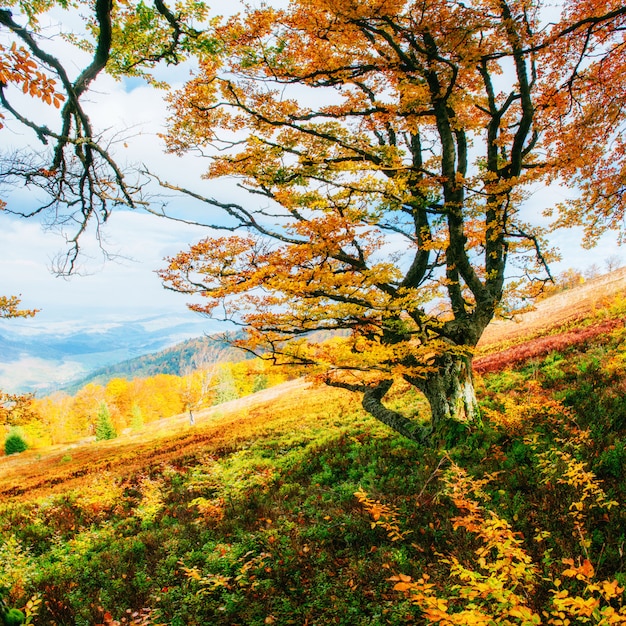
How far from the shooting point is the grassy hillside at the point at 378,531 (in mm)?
4145

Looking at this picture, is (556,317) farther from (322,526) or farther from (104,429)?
(104,429)

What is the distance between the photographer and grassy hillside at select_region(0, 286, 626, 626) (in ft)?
13.6

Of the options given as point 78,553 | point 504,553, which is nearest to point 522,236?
point 504,553

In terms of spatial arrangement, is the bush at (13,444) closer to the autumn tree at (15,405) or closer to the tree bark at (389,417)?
the autumn tree at (15,405)

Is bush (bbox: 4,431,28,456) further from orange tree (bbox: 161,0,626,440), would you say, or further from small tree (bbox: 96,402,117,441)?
orange tree (bbox: 161,0,626,440)

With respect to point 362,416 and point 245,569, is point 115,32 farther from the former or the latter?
point 362,416

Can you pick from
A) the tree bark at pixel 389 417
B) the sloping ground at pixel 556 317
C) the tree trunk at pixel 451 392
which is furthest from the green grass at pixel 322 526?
the sloping ground at pixel 556 317

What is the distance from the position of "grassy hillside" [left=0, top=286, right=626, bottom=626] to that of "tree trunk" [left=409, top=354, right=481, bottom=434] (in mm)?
639

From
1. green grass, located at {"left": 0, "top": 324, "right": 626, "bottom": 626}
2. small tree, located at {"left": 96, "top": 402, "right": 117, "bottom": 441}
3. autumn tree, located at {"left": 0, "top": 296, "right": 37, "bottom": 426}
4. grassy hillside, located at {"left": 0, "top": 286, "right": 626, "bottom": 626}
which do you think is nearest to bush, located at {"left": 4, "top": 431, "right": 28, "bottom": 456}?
small tree, located at {"left": 96, "top": 402, "right": 117, "bottom": 441}

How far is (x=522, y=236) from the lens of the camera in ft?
31.4

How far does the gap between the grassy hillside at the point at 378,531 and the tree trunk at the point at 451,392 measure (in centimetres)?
64

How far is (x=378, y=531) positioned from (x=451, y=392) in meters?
4.14

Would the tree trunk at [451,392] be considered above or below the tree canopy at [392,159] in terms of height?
below

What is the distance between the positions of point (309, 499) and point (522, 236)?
864cm
